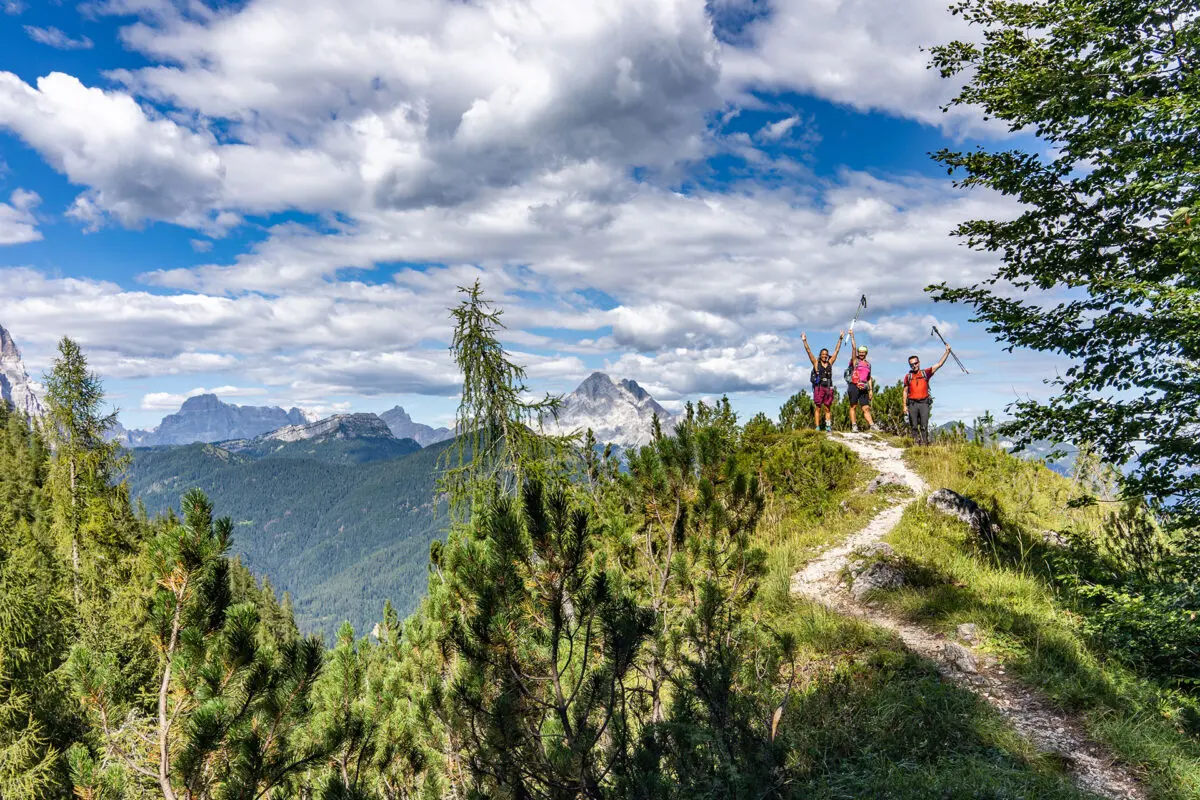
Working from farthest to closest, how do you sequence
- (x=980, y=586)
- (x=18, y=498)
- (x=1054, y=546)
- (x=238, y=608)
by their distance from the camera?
(x=18, y=498), (x=1054, y=546), (x=980, y=586), (x=238, y=608)

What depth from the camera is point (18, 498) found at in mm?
30875

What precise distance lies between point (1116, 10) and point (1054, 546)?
26.4 ft

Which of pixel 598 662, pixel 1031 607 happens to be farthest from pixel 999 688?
pixel 598 662

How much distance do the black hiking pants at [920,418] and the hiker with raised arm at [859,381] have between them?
1.69 meters

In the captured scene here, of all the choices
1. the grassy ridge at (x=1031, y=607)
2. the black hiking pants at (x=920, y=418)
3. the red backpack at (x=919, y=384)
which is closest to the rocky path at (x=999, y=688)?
the grassy ridge at (x=1031, y=607)

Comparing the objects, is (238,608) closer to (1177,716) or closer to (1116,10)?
(1177,716)

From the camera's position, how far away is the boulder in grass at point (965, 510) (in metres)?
10.3

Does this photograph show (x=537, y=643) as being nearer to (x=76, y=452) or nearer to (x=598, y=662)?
(x=598, y=662)

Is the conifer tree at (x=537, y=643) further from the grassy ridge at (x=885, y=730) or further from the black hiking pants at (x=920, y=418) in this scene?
the black hiking pants at (x=920, y=418)

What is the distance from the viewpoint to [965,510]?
35.1ft

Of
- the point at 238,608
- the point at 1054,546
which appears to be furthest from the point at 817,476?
the point at 238,608

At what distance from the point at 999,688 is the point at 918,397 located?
1200cm

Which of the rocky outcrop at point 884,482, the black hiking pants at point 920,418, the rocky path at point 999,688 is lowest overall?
the rocky path at point 999,688

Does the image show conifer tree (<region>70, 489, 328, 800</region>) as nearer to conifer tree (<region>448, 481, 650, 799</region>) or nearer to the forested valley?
the forested valley
